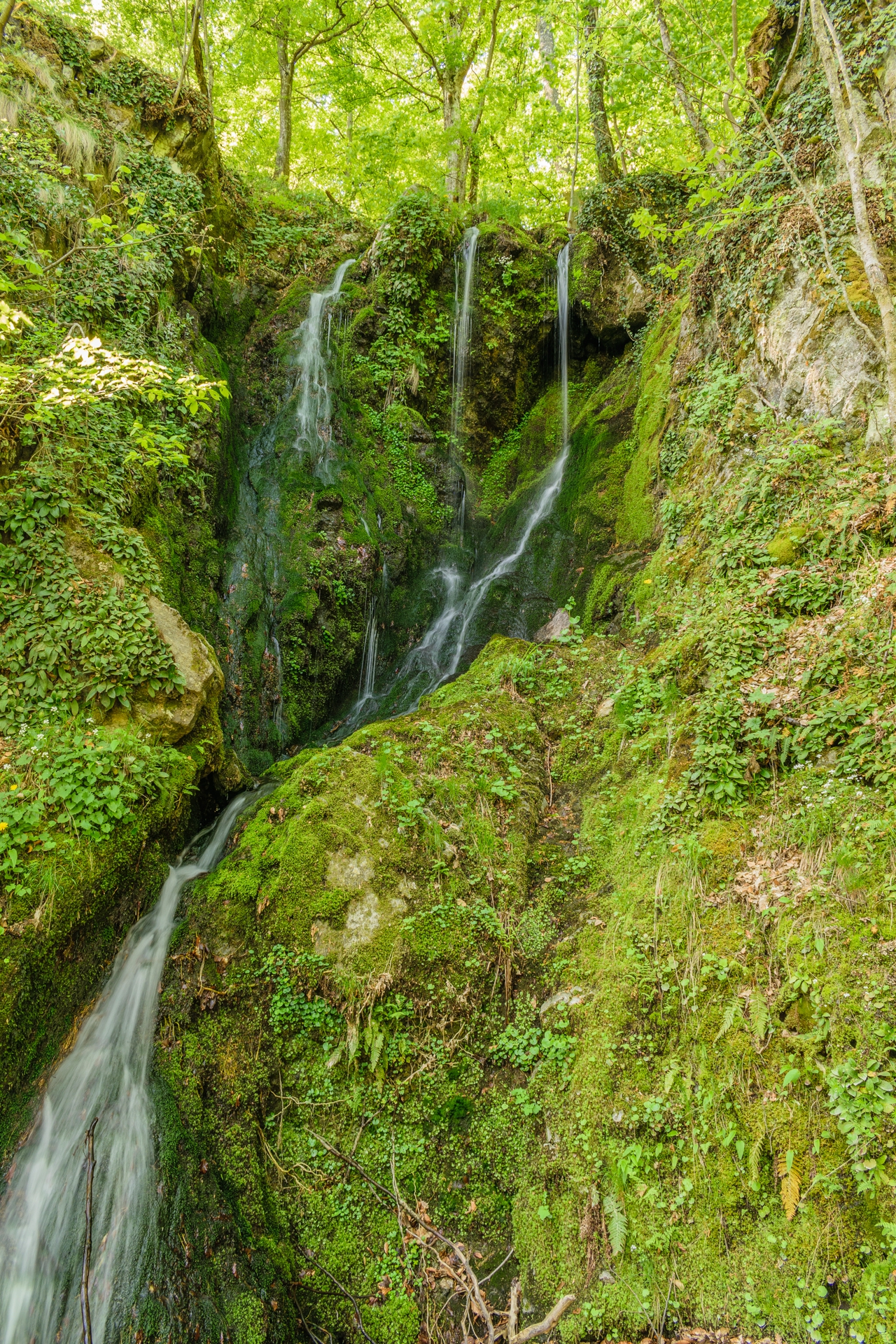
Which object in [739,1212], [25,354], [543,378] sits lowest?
[739,1212]

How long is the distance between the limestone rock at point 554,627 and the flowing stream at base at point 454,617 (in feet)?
3.58

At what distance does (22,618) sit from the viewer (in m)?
5.06

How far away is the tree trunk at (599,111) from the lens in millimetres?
11219

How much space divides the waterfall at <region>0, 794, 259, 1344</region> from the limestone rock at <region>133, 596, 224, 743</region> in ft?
5.87

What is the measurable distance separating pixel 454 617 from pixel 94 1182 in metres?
7.26

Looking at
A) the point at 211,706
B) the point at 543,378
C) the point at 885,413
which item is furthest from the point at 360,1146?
the point at 543,378

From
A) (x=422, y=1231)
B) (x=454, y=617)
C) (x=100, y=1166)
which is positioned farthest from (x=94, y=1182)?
(x=454, y=617)

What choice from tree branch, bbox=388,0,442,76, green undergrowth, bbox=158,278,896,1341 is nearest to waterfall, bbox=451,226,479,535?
tree branch, bbox=388,0,442,76

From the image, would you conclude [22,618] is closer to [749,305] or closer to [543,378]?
[749,305]

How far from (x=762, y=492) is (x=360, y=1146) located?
552cm

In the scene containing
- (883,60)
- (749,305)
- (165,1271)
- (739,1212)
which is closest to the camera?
(739,1212)

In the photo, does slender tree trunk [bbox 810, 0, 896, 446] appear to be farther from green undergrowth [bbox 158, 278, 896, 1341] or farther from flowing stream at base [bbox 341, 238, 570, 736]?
flowing stream at base [bbox 341, 238, 570, 736]

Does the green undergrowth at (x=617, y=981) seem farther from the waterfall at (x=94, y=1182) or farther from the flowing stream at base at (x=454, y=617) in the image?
the flowing stream at base at (x=454, y=617)

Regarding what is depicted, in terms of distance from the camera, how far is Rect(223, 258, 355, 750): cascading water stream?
321 inches
